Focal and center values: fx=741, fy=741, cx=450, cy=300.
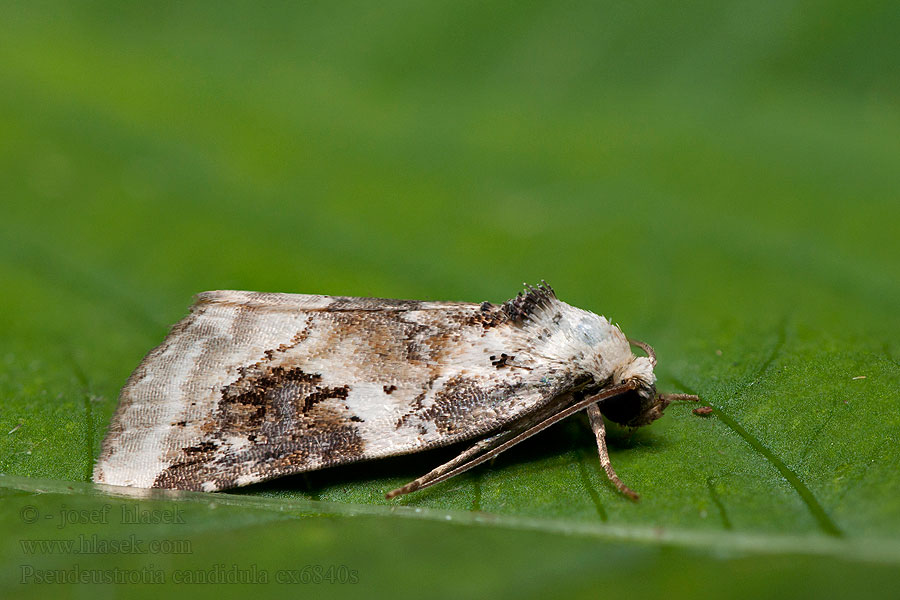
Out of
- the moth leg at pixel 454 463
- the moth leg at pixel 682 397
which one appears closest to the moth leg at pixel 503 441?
Answer: the moth leg at pixel 454 463

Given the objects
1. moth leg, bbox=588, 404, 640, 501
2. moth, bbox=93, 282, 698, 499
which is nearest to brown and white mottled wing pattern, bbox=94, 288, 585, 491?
moth, bbox=93, 282, 698, 499

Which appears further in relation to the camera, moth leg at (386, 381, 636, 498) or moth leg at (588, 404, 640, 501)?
moth leg at (386, 381, 636, 498)

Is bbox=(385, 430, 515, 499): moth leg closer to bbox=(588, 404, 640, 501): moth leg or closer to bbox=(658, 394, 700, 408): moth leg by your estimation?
bbox=(588, 404, 640, 501): moth leg

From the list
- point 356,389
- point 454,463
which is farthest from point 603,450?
point 356,389

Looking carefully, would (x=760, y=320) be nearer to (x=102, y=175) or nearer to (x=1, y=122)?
(x=102, y=175)

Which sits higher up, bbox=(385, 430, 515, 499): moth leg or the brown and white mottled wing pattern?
the brown and white mottled wing pattern

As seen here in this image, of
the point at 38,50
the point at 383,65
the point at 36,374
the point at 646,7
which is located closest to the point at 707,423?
the point at 36,374
